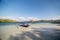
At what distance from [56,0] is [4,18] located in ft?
3.76

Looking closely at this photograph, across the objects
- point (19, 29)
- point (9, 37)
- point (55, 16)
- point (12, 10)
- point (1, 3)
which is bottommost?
point (9, 37)

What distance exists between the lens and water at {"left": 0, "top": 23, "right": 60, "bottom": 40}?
1.77 meters

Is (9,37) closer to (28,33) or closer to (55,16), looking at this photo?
(28,33)

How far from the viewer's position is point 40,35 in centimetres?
180

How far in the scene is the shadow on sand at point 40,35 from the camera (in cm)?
178

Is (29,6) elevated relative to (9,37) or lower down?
elevated

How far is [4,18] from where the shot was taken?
1791 millimetres

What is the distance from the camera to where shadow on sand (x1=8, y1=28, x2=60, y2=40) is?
1.78 metres

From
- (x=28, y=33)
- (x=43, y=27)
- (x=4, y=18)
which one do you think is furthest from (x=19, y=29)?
(x=43, y=27)

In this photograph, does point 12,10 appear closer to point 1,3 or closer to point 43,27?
point 1,3

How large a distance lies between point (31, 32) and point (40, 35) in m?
0.20

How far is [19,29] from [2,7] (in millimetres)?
577

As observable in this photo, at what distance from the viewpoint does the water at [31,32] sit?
1767 mm

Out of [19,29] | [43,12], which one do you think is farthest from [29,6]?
[19,29]
